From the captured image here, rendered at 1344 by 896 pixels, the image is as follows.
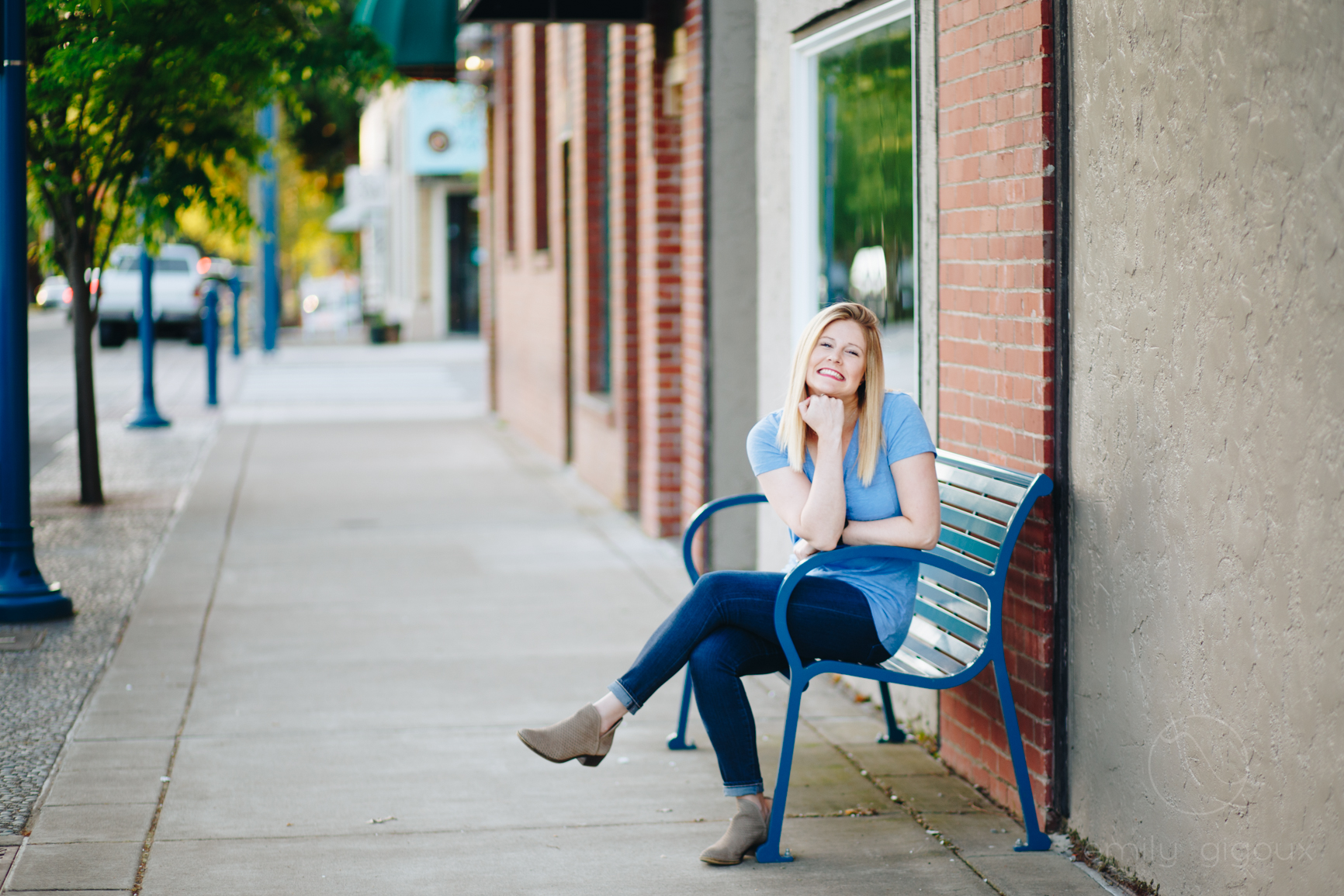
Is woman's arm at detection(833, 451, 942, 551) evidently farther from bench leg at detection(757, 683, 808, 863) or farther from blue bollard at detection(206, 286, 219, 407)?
blue bollard at detection(206, 286, 219, 407)

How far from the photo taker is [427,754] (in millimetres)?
4980

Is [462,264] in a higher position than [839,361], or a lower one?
higher

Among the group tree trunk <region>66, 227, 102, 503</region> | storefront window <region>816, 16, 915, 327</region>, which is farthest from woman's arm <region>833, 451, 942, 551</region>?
tree trunk <region>66, 227, 102, 503</region>

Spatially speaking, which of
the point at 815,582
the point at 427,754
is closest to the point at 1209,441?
the point at 815,582

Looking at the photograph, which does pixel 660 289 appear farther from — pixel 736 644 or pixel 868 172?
pixel 736 644

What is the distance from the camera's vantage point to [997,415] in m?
4.45

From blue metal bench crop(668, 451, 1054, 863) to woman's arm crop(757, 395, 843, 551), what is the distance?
0.21 metres

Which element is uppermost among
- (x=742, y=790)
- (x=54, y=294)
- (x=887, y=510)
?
(x=54, y=294)

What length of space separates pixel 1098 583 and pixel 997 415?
27.5 inches

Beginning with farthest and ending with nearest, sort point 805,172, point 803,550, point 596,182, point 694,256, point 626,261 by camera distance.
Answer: point 596,182 → point 626,261 → point 694,256 → point 805,172 → point 803,550

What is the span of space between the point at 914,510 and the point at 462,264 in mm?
32621

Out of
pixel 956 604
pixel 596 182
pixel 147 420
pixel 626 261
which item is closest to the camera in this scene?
pixel 956 604

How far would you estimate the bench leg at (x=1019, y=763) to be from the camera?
13.2 ft

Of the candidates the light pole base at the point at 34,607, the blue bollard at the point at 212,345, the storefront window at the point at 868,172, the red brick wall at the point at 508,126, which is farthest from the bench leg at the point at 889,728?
the blue bollard at the point at 212,345
